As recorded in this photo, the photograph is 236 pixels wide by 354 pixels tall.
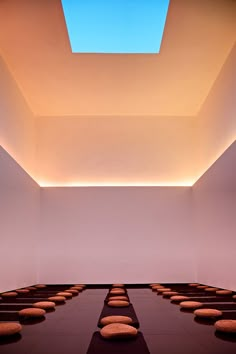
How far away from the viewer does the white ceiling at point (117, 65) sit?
366 centimetres

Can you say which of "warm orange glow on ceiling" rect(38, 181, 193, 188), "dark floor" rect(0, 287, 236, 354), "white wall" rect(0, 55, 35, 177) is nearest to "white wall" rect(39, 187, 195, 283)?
"warm orange glow on ceiling" rect(38, 181, 193, 188)

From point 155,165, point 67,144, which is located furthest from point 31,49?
point 155,165

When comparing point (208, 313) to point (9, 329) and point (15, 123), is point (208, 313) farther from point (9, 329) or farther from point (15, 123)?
point (15, 123)

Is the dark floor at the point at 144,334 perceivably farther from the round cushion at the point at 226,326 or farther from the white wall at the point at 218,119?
the white wall at the point at 218,119

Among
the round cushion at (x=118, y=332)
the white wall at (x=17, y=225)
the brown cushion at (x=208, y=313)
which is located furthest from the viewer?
the white wall at (x=17, y=225)

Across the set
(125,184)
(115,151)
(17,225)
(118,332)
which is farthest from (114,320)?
(115,151)

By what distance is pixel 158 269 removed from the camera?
563 cm

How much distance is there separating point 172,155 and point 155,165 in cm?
33

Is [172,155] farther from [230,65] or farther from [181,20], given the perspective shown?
[181,20]

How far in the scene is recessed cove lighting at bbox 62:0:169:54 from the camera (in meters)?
3.62

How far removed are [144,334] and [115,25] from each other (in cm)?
314

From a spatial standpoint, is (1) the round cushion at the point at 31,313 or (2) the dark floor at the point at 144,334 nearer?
(2) the dark floor at the point at 144,334

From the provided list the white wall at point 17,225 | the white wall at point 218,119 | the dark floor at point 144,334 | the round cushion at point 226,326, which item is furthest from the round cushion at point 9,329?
the white wall at point 218,119

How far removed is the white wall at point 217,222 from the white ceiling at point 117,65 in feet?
3.99
